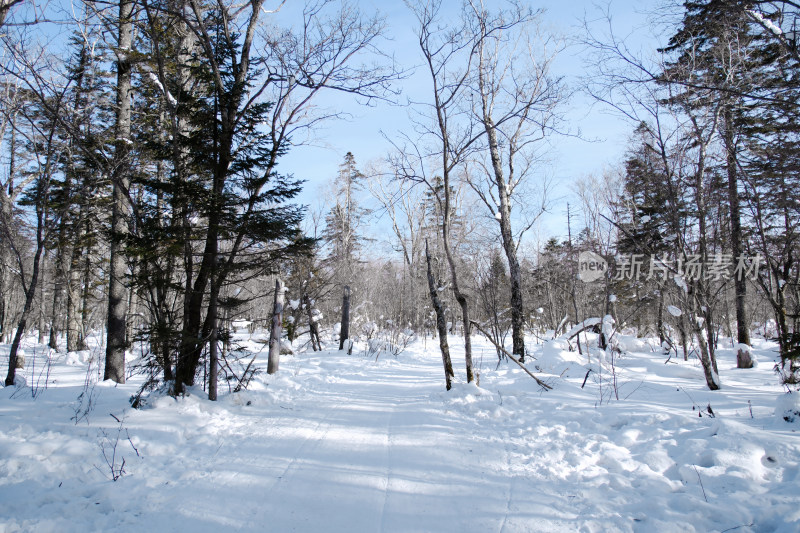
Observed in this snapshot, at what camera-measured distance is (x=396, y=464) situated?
138 inches

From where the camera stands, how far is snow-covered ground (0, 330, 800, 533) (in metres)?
2.56

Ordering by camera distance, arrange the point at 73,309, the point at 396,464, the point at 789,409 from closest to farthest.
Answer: the point at 396,464, the point at 789,409, the point at 73,309

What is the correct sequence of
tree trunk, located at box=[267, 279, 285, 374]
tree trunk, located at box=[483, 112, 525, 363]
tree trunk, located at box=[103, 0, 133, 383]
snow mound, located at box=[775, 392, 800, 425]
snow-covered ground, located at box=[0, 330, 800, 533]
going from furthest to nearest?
1. tree trunk, located at box=[483, 112, 525, 363]
2. tree trunk, located at box=[267, 279, 285, 374]
3. tree trunk, located at box=[103, 0, 133, 383]
4. snow mound, located at box=[775, 392, 800, 425]
5. snow-covered ground, located at box=[0, 330, 800, 533]

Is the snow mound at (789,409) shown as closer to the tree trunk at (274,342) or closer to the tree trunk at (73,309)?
the tree trunk at (274,342)

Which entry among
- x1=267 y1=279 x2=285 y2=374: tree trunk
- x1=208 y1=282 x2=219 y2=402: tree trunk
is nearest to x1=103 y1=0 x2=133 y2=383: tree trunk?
x1=267 y1=279 x2=285 y2=374: tree trunk

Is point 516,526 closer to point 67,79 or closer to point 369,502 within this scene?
point 369,502

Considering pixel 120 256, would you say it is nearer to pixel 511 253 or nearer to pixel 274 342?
pixel 274 342

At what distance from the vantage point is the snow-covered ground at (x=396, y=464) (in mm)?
2559

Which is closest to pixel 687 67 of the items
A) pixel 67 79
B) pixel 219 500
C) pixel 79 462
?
pixel 219 500

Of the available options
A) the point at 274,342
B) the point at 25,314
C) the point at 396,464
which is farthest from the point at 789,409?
the point at 25,314

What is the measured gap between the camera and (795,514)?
2.33 m

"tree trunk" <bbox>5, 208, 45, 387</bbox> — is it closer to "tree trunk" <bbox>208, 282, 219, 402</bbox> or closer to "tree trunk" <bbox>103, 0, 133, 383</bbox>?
"tree trunk" <bbox>103, 0, 133, 383</bbox>

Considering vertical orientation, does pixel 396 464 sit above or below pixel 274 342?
below

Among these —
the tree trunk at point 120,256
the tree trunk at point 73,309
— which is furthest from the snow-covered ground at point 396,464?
the tree trunk at point 73,309
